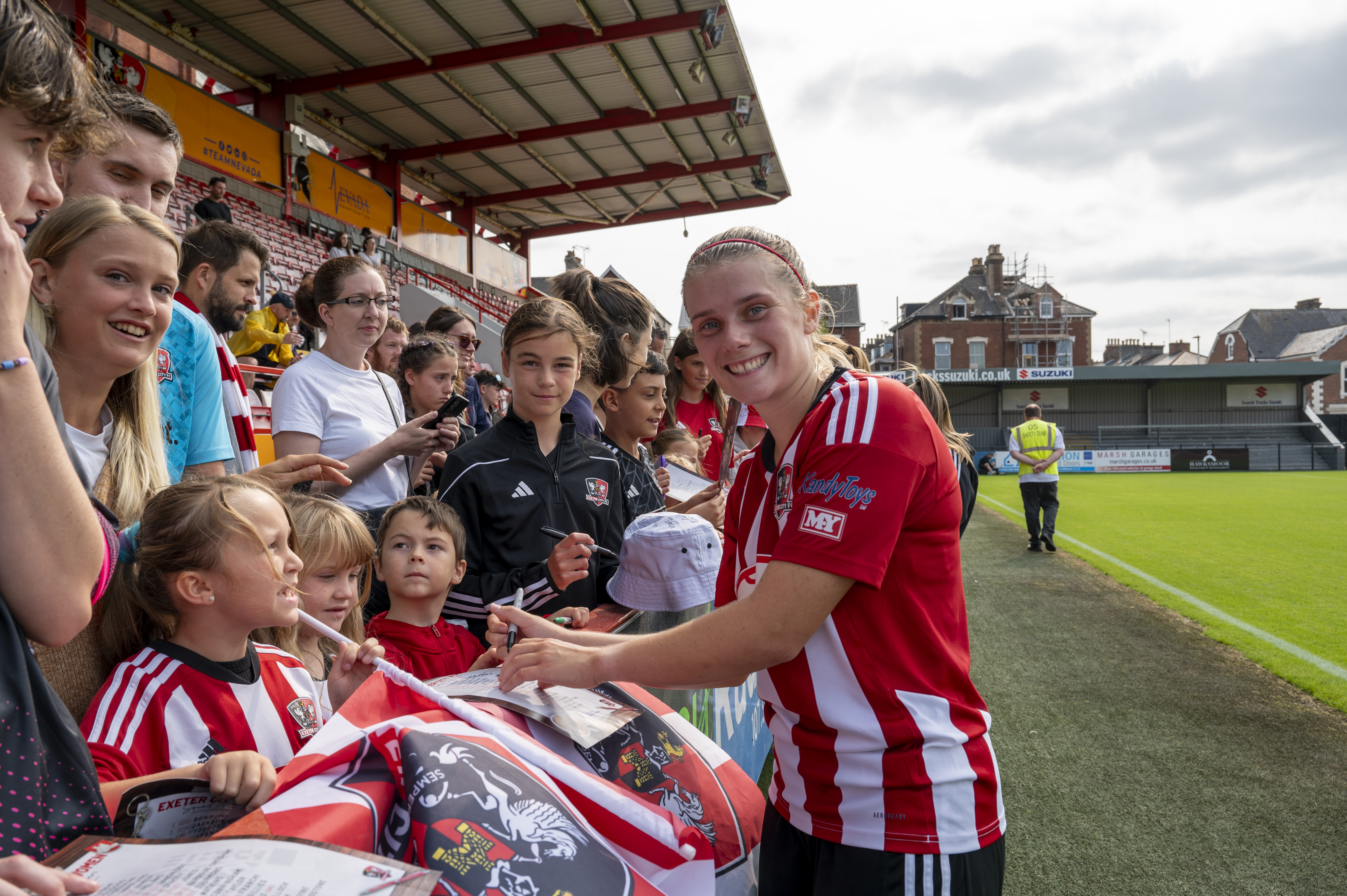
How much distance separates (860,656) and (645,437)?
8.32ft

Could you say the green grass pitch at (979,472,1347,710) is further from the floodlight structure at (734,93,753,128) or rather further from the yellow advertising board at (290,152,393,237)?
the yellow advertising board at (290,152,393,237)

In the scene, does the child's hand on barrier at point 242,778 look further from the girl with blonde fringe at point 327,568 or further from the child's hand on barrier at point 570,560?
the child's hand on barrier at point 570,560

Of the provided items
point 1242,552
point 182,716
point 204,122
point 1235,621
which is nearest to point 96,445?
point 182,716

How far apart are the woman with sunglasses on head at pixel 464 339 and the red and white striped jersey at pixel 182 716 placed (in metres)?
3.41

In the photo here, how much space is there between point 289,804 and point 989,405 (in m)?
41.6

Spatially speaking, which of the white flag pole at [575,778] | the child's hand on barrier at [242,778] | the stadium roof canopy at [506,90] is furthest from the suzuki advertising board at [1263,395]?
the child's hand on barrier at [242,778]

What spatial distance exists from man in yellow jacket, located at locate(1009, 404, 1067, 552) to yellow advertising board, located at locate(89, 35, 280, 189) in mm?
11515

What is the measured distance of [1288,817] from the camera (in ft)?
11.0

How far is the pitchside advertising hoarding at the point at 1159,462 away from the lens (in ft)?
95.6

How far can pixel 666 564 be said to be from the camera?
2.28 metres

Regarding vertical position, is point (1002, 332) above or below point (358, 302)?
above

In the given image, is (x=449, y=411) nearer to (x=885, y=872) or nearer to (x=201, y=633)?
(x=201, y=633)

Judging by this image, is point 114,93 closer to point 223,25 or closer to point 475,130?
point 223,25

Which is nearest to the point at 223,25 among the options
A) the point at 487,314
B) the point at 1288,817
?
the point at 487,314
